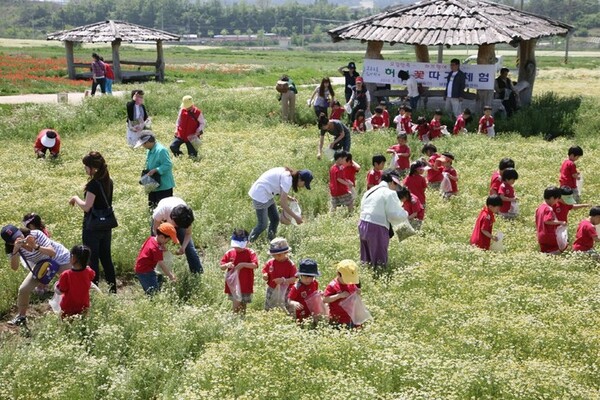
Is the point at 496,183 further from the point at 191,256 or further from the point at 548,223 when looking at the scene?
the point at 191,256

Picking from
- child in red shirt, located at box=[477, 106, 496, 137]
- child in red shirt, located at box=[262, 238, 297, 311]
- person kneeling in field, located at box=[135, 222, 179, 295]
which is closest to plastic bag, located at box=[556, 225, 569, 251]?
child in red shirt, located at box=[262, 238, 297, 311]

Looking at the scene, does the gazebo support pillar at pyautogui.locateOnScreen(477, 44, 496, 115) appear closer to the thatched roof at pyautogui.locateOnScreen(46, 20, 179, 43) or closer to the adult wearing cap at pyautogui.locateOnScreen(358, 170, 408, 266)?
the adult wearing cap at pyautogui.locateOnScreen(358, 170, 408, 266)

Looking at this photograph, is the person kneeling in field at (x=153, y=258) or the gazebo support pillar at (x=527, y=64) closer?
the person kneeling in field at (x=153, y=258)

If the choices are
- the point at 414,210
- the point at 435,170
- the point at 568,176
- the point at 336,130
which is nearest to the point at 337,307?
the point at 414,210

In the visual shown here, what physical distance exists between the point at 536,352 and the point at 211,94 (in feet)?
63.9

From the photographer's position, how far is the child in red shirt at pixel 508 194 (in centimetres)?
1162

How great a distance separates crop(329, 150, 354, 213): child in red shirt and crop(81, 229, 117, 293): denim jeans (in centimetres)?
430

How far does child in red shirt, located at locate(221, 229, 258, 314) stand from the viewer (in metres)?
8.40

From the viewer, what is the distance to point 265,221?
428 inches

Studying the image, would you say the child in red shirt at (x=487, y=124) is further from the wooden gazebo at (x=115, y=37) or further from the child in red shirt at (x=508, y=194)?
the wooden gazebo at (x=115, y=37)

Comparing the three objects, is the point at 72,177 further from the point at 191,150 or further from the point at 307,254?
the point at 307,254

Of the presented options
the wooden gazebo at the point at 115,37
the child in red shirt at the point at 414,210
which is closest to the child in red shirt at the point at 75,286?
the child in red shirt at the point at 414,210

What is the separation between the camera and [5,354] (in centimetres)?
730

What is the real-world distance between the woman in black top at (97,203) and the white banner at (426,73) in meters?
14.8
